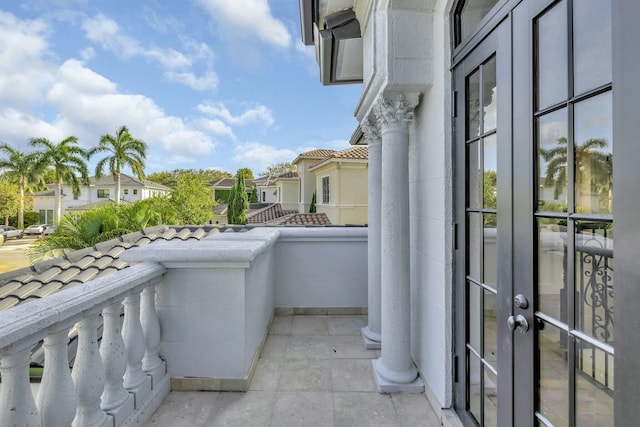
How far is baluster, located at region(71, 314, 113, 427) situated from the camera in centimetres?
163

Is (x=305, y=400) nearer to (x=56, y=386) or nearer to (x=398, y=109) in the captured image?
(x=56, y=386)

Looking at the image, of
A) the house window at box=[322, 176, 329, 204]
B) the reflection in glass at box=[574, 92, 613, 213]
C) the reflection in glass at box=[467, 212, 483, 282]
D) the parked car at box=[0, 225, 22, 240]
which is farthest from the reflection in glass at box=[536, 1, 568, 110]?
the parked car at box=[0, 225, 22, 240]

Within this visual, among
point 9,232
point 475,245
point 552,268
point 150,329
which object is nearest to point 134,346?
point 150,329

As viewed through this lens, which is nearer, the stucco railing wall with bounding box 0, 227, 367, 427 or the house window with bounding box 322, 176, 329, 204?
the stucco railing wall with bounding box 0, 227, 367, 427

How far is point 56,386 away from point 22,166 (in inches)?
1502

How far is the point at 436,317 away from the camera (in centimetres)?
229

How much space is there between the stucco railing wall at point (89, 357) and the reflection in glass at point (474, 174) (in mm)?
2174

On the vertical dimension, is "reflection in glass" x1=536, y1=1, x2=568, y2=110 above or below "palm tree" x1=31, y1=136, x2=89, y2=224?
below

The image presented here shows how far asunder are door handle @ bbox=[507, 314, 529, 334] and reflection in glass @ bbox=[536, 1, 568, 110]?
91 centimetres

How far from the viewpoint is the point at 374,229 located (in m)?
3.53

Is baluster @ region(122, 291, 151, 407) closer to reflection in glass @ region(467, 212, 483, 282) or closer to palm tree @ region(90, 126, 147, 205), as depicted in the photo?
reflection in glass @ region(467, 212, 483, 282)

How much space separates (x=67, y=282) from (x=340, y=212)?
484 inches

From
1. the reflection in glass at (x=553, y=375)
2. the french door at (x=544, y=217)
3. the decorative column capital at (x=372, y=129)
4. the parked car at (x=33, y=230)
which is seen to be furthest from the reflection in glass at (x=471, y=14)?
the parked car at (x=33, y=230)

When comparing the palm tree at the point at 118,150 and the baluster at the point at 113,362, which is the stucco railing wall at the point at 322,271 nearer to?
the baluster at the point at 113,362
